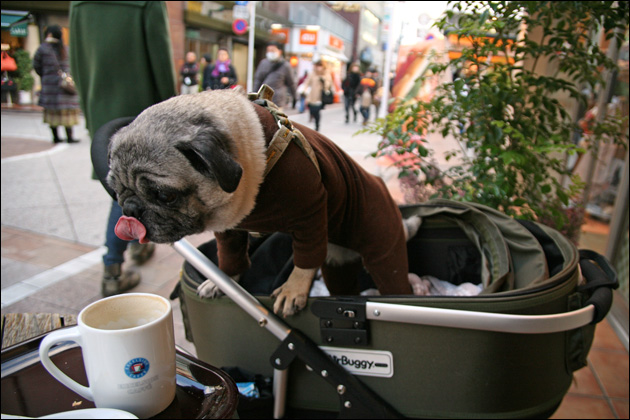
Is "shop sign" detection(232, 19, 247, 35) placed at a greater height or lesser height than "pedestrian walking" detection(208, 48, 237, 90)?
greater

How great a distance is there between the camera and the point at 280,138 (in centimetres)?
124

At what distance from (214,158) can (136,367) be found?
498 millimetres

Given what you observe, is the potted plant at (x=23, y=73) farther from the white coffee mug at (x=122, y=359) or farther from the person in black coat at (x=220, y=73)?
the person in black coat at (x=220, y=73)

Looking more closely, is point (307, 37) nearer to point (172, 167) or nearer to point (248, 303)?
point (248, 303)

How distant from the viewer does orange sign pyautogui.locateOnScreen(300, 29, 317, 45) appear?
28.3ft

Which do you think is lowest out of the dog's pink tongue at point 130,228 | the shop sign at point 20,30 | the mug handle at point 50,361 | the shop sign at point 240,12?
the mug handle at point 50,361

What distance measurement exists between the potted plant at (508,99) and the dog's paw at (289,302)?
118 cm

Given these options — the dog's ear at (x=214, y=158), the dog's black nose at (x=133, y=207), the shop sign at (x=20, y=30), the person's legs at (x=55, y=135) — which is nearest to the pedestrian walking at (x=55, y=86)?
the person's legs at (x=55, y=135)

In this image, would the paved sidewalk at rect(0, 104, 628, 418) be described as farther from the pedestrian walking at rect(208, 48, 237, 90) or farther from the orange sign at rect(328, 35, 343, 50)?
the orange sign at rect(328, 35, 343, 50)

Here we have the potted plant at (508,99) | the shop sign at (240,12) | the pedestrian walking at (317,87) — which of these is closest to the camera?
the potted plant at (508,99)

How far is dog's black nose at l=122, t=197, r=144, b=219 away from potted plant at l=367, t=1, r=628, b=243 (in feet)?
5.06

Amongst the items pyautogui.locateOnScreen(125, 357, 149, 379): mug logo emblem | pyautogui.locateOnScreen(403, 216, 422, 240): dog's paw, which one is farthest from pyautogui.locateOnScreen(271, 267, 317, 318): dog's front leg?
pyautogui.locateOnScreen(125, 357, 149, 379): mug logo emblem

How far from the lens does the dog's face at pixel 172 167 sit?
1.03 metres

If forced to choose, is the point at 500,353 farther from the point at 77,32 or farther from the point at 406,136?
the point at 77,32
